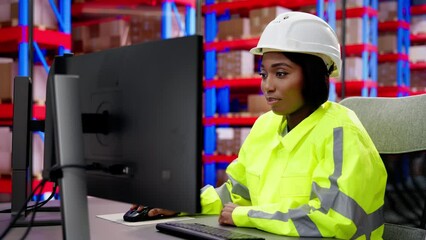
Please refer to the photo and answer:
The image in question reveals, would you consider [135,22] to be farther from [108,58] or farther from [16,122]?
[108,58]

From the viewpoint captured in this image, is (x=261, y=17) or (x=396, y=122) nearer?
(x=396, y=122)

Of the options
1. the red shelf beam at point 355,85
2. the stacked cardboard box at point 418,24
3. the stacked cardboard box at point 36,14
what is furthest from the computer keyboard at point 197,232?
the stacked cardboard box at point 418,24

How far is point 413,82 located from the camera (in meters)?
9.63

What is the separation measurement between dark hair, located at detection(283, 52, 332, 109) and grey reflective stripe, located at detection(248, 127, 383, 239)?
0.87 feet

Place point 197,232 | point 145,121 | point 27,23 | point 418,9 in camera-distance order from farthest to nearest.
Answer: point 418,9
point 27,23
point 197,232
point 145,121

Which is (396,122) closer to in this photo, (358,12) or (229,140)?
(229,140)

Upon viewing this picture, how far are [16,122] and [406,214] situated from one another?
1.43m

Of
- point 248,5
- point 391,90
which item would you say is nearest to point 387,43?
point 391,90

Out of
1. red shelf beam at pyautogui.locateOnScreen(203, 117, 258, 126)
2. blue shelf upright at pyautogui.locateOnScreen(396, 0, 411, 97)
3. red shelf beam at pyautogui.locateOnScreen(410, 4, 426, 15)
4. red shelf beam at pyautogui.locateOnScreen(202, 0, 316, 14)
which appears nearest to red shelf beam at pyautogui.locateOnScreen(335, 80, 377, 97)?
red shelf beam at pyautogui.locateOnScreen(202, 0, 316, 14)

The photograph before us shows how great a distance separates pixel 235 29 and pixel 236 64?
0.47 metres

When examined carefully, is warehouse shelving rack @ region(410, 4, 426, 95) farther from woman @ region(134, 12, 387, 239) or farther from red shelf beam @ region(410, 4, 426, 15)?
woman @ region(134, 12, 387, 239)

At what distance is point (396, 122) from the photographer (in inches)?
81.6

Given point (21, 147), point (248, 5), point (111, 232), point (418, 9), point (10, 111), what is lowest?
point (111, 232)

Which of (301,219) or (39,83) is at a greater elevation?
(39,83)
